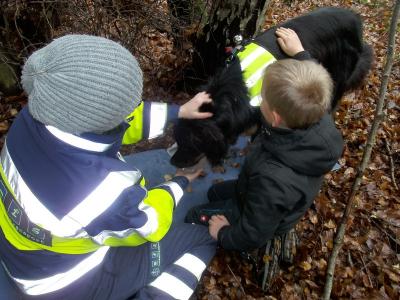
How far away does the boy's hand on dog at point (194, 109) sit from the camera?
270cm

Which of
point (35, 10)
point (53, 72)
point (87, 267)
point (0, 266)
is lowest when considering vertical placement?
point (0, 266)

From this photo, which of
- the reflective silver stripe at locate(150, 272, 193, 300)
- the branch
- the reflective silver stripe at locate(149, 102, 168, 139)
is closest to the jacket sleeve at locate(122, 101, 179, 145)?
the reflective silver stripe at locate(149, 102, 168, 139)

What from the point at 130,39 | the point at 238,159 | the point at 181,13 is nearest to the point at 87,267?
the point at 238,159

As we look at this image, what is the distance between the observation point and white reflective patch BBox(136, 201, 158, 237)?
6.02 ft

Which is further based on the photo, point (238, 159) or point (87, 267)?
point (238, 159)

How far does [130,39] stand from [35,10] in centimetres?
99

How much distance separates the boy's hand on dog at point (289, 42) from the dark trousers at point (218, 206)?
51.4 inches

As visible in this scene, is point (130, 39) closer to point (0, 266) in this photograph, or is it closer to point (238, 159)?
point (238, 159)

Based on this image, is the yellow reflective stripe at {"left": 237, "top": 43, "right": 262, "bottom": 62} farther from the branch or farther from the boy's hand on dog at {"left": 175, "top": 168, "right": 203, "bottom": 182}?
the branch

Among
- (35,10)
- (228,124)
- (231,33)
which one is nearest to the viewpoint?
(228,124)

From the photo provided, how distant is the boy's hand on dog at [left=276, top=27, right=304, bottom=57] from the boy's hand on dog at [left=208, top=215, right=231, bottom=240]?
5.39 ft

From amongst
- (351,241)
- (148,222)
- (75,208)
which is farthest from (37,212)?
(351,241)

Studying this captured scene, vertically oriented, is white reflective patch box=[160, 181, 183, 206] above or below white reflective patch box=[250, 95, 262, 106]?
below

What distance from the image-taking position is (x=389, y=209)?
11.4 ft
